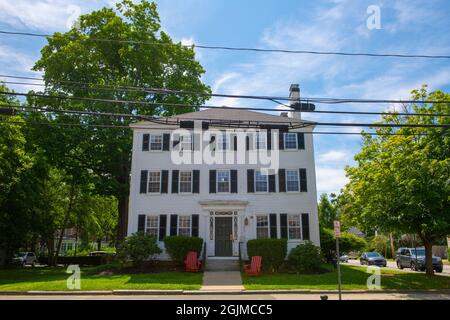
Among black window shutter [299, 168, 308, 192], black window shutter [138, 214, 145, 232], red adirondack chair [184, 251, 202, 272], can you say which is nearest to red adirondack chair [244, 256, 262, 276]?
red adirondack chair [184, 251, 202, 272]

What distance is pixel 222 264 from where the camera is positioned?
20.1m

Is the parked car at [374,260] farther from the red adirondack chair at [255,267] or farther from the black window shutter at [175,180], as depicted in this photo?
the black window shutter at [175,180]

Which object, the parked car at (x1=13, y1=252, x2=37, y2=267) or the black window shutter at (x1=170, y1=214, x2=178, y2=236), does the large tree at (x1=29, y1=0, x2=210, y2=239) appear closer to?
the black window shutter at (x1=170, y1=214, x2=178, y2=236)

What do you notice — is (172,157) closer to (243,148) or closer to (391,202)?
(243,148)

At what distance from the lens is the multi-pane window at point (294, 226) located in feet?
71.0

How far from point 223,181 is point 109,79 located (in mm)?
12457

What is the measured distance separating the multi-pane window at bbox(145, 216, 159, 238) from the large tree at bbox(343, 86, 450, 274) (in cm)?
1093

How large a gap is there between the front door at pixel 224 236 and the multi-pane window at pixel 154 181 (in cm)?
414

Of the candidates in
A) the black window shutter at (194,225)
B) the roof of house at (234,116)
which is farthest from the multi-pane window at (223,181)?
the roof of house at (234,116)

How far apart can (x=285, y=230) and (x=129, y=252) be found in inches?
350

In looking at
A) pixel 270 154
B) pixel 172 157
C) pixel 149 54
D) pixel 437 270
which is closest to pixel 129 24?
pixel 149 54

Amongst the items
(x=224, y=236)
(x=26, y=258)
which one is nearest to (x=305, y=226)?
(x=224, y=236)

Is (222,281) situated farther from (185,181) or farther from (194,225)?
(185,181)

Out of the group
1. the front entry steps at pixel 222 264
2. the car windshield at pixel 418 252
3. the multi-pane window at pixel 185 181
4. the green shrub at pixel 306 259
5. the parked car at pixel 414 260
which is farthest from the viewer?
the car windshield at pixel 418 252
